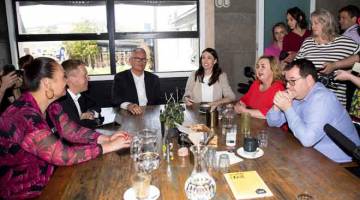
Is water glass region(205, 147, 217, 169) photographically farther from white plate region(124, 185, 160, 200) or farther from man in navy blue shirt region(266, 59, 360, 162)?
man in navy blue shirt region(266, 59, 360, 162)

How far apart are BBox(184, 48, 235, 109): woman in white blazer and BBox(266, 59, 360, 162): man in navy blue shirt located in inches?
53.1

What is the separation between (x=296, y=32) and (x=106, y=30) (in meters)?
2.78

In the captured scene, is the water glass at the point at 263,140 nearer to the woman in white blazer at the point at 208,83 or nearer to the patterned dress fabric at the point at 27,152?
the patterned dress fabric at the point at 27,152

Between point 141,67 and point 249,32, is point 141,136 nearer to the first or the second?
point 141,67

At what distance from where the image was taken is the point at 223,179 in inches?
60.4

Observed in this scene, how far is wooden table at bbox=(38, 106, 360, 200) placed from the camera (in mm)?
1399

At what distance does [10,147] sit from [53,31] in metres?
3.71

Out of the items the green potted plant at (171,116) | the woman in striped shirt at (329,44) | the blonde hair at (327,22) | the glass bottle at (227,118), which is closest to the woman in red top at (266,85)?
the glass bottle at (227,118)

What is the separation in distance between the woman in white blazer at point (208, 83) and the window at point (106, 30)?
1.72 m

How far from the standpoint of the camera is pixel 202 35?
16.9 feet

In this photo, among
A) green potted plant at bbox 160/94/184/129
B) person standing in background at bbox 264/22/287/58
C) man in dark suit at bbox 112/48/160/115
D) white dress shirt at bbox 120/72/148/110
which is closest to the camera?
green potted plant at bbox 160/94/184/129

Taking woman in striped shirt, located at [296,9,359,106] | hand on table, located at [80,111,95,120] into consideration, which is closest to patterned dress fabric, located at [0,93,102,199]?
hand on table, located at [80,111,95,120]

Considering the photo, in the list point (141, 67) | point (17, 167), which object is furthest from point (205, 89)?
point (17, 167)

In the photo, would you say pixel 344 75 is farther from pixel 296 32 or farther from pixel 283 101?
pixel 296 32
